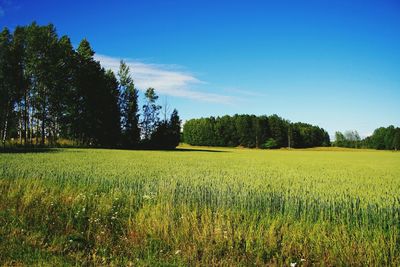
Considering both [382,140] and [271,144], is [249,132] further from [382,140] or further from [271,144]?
[382,140]

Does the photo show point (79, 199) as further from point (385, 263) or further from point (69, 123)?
point (69, 123)

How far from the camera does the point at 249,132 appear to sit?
436 feet

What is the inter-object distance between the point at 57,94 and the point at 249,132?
9389 cm

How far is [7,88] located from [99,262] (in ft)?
147

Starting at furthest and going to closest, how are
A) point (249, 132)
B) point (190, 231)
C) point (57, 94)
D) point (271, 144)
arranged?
point (249, 132) < point (271, 144) < point (57, 94) < point (190, 231)

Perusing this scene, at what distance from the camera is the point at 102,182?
521 inches

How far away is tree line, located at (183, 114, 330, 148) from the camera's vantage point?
132m

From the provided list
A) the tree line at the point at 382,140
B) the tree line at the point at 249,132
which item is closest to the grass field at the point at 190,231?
the tree line at the point at 249,132

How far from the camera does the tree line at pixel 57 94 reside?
147 ft

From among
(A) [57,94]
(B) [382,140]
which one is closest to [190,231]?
(A) [57,94]

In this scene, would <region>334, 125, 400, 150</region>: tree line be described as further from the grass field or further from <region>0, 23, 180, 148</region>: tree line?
the grass field

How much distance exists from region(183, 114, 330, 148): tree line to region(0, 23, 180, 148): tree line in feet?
241

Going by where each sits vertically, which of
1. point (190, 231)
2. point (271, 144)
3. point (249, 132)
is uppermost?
point (249, 132)

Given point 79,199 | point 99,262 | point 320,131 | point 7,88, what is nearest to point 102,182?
point 79,199
